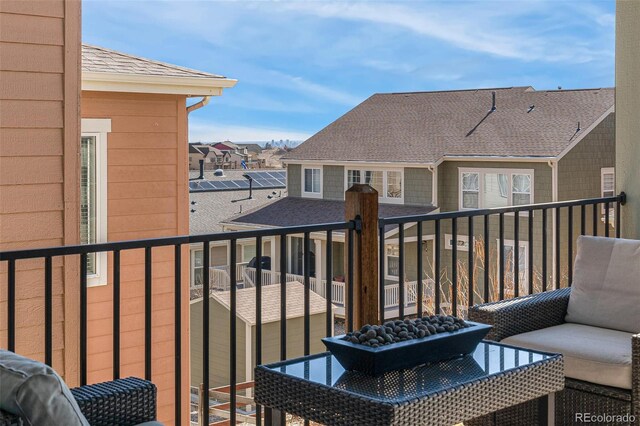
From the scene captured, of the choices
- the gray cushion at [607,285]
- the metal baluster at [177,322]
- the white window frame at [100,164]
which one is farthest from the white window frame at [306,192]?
the metal baluster at [177,322]

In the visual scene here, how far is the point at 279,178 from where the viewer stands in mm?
15789

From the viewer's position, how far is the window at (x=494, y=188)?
12.4 meters

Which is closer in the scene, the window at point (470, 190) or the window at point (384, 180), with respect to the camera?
the window at point (470, 190)

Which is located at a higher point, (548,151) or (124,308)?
(548,151)

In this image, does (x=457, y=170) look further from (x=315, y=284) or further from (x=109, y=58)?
(x=109, y=58)

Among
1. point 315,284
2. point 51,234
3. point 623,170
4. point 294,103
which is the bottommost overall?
point 315,284

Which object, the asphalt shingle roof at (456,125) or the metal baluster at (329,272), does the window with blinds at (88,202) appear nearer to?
the metal baluster at (329,272)

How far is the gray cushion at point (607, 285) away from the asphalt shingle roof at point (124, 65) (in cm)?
302

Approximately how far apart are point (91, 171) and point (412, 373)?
11.1ft

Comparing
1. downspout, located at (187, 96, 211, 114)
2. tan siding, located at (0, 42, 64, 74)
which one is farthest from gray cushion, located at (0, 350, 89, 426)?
downspout, located at (187, 96, 211, 114)

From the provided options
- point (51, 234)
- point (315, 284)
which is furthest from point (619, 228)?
point (315, 284)

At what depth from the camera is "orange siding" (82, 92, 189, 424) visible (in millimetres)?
4922

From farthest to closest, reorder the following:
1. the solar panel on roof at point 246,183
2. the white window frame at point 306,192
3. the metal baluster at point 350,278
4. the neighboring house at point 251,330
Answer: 1. the white window frame at point 306,192
2. the solar panel on roof at point 246,183
3. the neighboring house at point 251,330
4. the metal baluster at point 350,278

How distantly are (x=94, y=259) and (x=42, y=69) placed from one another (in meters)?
1.43
